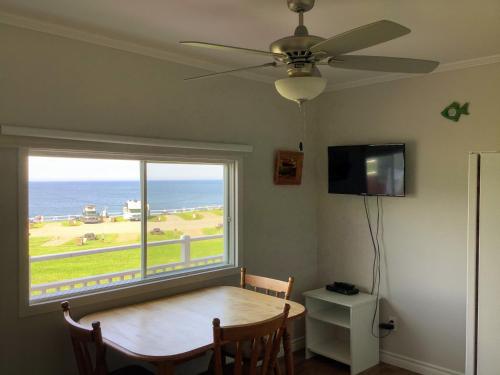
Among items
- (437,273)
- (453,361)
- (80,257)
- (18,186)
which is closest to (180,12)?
(18,186)

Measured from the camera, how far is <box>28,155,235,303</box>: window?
2.51 m

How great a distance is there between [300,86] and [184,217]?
1.71 metres

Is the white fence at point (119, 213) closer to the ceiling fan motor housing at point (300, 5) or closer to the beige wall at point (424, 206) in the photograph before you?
the beige wall at point (424, 206)

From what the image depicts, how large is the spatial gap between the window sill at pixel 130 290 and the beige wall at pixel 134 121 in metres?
0.05

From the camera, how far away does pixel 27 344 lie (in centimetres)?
232

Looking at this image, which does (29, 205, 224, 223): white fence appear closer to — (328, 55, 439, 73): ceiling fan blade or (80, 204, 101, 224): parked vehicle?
(80, 204, 101, 224): parked vehicle

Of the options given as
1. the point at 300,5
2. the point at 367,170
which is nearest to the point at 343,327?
the point at 367,170

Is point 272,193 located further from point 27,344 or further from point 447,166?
point 27,344

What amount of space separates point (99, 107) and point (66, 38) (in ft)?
1.38

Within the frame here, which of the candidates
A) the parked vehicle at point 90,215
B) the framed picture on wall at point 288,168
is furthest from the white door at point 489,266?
the parked vehicle at point 90,215

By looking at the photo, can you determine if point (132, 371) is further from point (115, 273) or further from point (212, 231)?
point (212, 231)

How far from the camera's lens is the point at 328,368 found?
139 inches

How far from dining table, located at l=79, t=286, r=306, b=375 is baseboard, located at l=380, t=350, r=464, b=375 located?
1427 mm

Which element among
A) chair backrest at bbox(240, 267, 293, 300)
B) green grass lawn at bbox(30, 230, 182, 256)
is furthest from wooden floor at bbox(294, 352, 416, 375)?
green grass lawn at bbox(30, 230, 182, 256)
